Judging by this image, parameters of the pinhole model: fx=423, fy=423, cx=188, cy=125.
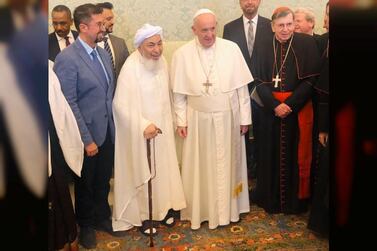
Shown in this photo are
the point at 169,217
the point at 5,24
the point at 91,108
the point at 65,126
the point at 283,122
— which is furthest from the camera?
the point at 283,122

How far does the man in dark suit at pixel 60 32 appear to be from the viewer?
2055 millimetres

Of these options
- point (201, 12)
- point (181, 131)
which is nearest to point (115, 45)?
point (201, 12)

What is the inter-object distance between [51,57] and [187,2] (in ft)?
2.43

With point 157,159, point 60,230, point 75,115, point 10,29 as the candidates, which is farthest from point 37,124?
point 157,159

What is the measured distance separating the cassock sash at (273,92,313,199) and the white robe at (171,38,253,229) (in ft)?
0.94

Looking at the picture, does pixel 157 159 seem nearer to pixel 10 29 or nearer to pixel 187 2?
pixel 187 2

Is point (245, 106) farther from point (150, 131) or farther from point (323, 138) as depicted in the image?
point (150, 131)

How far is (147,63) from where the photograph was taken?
2.26 m

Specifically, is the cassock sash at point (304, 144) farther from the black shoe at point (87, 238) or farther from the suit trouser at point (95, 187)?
the black shoe at point (87, 238)

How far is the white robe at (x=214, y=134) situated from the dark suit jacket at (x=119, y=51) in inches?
13.2

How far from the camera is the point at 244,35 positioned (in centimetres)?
233

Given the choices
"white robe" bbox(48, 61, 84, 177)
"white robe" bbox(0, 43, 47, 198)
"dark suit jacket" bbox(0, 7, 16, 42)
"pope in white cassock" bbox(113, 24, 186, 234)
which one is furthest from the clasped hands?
"dark suit jacket" bbox(0, 7, 16, 42)

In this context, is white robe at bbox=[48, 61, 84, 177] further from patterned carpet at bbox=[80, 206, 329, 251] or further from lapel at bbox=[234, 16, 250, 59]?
lapel at bbox=[234, 16, 250, 59]

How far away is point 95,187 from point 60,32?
0.82 metres
